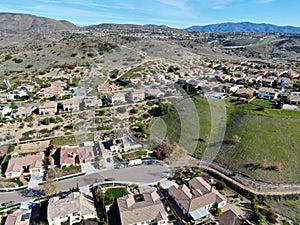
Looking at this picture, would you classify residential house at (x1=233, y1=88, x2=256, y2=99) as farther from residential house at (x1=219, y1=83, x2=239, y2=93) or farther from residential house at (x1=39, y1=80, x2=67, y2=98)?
residential house at (x1=39, y1=80, x2=67, y2=98)

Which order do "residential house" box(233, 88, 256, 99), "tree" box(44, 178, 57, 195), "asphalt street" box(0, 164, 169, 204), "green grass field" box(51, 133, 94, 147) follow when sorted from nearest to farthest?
"tree" box(44, 178, 57, 195)
"asphalt street" box(0, 164, 169, 204)
"green grass field" box(51, 133, 94, 147)
"residential house" box(233, 88, 256, 99)

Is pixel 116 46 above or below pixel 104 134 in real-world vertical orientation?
above

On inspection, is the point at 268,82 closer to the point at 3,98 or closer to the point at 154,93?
the point at 154,93

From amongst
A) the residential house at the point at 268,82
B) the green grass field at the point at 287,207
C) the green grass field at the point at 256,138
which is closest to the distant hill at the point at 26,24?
the residential house at the point at 268,82

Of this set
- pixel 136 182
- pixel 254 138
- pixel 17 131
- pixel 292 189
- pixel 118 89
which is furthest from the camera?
pixel 118 89

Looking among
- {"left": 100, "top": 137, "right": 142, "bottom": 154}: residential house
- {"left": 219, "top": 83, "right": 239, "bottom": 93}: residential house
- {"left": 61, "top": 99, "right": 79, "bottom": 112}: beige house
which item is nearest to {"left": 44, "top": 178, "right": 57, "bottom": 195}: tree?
{"left": 100, "top": 137, "right": 142, "bottom": 154}: residential house

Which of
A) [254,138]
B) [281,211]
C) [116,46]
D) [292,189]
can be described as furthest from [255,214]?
[116,46]

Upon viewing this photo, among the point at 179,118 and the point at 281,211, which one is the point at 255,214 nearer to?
the point at 281,211
